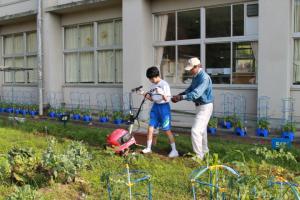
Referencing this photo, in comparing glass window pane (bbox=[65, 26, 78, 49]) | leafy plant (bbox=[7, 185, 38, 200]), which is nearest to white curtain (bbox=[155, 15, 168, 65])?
glass window pane (bbox=[65, 26, 78, 49])

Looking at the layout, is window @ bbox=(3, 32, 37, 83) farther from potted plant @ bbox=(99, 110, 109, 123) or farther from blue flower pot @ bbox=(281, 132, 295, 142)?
blue flower pot @ bbox=(281, 132, 295, 142)

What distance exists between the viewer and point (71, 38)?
53.9ft

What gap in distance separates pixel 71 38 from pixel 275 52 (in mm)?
9014

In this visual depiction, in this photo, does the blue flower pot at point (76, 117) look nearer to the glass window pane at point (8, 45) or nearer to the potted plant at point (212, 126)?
the potted plant at point (212, 126)

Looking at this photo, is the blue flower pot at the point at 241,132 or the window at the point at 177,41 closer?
the blue flower pot at the point at 241,132

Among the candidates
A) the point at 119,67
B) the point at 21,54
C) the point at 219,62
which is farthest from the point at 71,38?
the point at 219,62

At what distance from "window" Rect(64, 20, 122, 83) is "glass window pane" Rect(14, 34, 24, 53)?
11.4 feet

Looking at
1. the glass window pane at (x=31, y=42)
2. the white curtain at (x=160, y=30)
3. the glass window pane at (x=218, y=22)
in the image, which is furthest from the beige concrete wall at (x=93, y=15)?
the glass window pane at (x=218, y=22)

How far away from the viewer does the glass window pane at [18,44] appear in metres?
19.0

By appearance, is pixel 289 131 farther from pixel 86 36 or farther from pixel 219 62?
pixel 86 36

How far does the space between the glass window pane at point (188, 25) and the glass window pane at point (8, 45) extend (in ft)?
33.4

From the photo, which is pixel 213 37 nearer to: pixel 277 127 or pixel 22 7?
pixel 277 127

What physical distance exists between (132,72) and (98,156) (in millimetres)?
6099

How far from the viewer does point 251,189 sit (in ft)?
12.6
